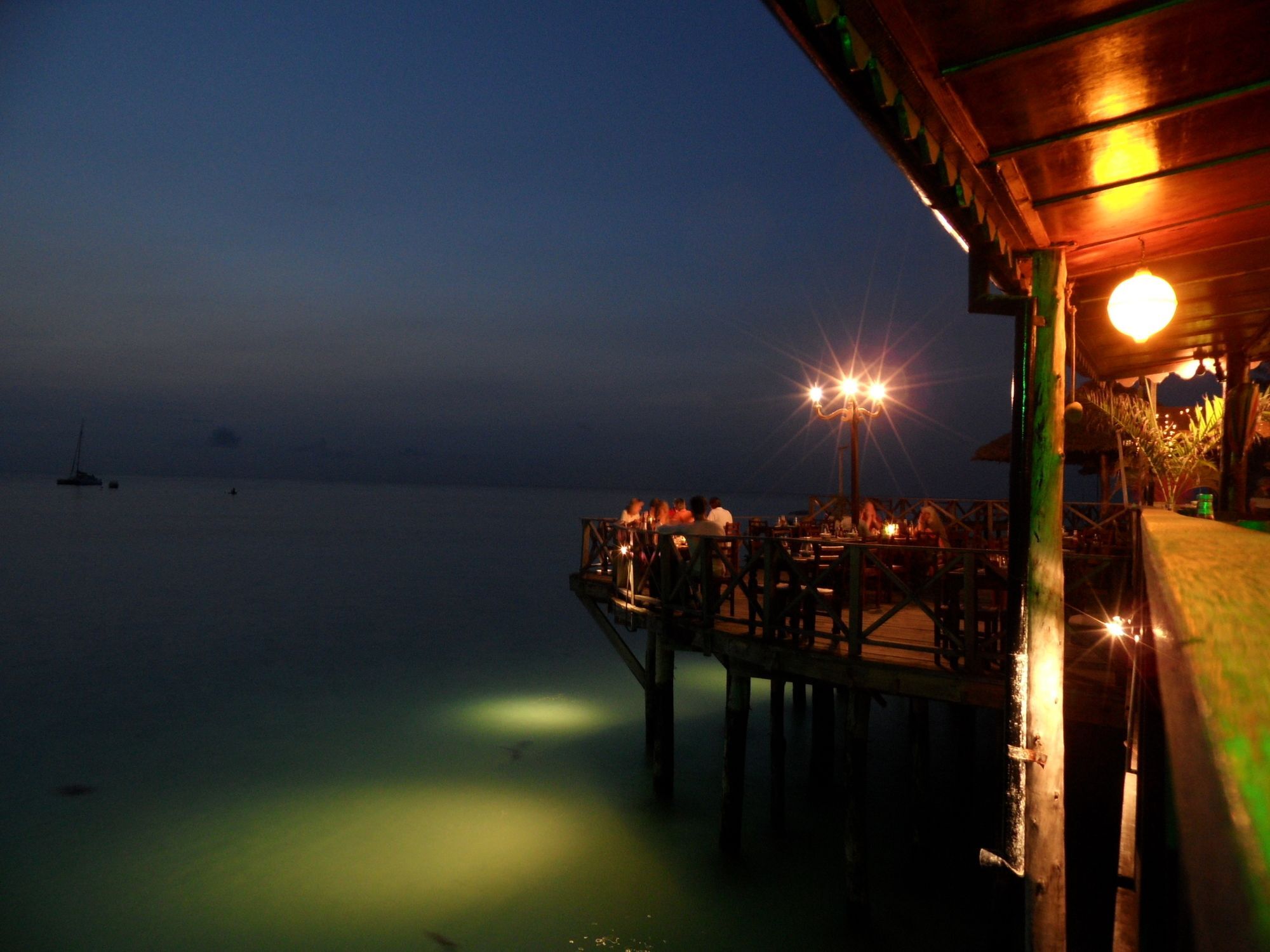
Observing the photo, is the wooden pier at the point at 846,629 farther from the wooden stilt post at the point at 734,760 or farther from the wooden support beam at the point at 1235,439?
the wooden support beam at the point at 1235,439

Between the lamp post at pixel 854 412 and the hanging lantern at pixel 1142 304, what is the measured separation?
890 centimetres

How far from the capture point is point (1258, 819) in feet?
1.36

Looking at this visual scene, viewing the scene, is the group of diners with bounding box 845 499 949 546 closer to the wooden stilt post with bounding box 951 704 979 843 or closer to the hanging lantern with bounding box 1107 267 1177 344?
the wooden stilt post with bounding box 951 704 979 843

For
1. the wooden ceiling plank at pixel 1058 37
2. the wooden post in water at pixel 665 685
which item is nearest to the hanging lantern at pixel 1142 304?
A: the wooden ceiling plank at pixel 1058 37

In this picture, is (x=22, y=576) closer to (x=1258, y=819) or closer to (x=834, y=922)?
(x=834, y=922)

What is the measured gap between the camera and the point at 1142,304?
18.2ft

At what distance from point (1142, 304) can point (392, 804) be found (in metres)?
13.2

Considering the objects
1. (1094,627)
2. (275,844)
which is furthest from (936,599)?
(275,844)

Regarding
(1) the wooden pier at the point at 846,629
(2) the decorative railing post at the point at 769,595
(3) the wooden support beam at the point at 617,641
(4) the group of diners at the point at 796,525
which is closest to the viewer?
(1) the wooden pier at the point at 846,629

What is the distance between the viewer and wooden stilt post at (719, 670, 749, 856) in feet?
32.9

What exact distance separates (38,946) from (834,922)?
31.8ft

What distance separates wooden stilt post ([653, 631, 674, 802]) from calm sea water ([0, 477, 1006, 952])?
1.16ft

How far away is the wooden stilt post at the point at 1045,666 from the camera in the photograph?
4969 mm

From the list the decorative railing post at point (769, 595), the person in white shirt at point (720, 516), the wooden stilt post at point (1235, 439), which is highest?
the wooden stilt post at point (1235, 439)
